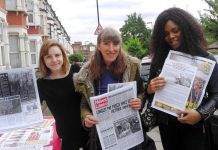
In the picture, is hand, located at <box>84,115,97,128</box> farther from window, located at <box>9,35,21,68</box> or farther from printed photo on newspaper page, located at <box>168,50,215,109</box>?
window, located at <box>9,35,21,68</box>

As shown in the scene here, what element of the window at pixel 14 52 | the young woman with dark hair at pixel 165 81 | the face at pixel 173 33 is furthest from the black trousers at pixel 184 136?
the window at pixel 14 52

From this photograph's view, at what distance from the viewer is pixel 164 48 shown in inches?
103

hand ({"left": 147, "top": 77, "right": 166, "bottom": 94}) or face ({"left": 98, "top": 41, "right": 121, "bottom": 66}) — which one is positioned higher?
face ({"left": 98, "top": 41, "right": 121, "bottom": 66})

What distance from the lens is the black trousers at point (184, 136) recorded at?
248 centimetres

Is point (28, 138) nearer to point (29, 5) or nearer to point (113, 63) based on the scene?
point (113, 63)

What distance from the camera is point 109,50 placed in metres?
2.56

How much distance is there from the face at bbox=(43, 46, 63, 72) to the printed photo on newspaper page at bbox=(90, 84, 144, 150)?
58 cm

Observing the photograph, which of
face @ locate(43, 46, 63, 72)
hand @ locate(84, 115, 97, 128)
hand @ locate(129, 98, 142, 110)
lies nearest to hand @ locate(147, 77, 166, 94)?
hand @ locate(129, 98, 142, 110)

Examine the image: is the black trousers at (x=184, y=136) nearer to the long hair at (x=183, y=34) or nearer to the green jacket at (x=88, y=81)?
the green jacket at (x=88, y=81)

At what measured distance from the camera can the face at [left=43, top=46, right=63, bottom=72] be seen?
278cm

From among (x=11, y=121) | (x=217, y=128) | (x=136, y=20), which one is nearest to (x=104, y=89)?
(x=11, y=121)

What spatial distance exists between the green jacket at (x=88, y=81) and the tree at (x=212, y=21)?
2068cm

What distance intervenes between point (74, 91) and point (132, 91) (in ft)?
1.81

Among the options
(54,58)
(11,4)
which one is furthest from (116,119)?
(11,4)
